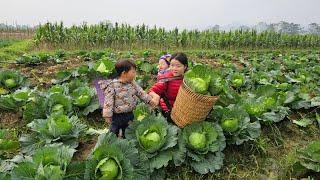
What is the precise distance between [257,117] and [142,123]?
1.45 meters

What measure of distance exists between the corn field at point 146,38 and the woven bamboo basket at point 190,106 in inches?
599

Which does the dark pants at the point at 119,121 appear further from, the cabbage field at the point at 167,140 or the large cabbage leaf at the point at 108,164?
the large cabbage leaf at the point at 108,164

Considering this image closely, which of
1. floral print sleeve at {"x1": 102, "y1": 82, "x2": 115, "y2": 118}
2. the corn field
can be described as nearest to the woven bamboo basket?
floral print sleeve at {"x1": 102, "y1": 82, "x2": 115, "y2": 118}

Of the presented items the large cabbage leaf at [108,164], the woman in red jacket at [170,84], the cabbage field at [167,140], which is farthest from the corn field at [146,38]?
the large cabbage leaf at [108,164]

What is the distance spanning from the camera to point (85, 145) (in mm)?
3896

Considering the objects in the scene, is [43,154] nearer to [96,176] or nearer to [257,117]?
[96,176]

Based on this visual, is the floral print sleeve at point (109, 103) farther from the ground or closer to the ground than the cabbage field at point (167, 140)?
farther from the ground

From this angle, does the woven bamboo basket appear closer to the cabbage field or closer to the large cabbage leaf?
the cabbage field


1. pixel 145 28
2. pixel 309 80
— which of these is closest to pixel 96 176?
pixel 309 80

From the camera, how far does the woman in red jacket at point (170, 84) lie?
3.85 meters

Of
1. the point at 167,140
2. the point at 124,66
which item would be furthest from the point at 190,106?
the point at 124,66

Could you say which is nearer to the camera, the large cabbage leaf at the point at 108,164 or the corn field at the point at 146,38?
the large cabbage leaf at the point at 108,164

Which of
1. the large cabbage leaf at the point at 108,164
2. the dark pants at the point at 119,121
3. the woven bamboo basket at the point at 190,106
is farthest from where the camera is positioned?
the dark pants at the point at 119,121

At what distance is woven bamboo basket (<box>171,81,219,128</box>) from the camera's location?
342 centimetres
